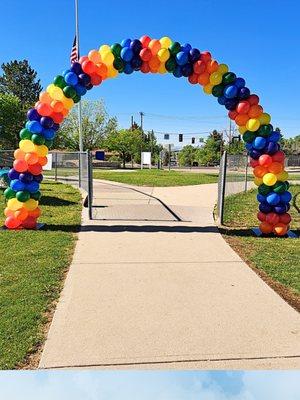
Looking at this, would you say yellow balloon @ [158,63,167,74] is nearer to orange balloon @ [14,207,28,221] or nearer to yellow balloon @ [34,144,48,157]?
yellow balloon @ [34,144,48,157]

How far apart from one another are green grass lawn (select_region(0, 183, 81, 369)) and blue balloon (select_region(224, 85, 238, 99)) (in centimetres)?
394

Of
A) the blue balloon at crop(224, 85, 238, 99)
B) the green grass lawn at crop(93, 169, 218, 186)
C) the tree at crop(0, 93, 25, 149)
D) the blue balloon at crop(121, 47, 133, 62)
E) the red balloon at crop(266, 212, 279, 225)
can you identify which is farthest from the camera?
the tree at crop(0, 93, 25, 149)

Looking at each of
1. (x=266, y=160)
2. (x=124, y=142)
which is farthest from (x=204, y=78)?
(x=124, y=142)

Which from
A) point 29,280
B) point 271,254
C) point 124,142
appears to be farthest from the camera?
point 124,142

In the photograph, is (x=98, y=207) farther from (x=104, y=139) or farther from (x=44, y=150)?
(x=104, y=139)

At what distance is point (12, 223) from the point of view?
8445 mm

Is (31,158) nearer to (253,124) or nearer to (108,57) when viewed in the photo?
(108,57)

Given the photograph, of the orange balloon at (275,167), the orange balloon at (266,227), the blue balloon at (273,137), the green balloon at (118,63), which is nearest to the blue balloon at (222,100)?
the blue balloon at (273,137)

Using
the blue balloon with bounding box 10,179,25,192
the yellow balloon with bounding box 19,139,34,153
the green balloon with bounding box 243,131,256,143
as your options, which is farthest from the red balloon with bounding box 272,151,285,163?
the blue balloon with bounding box 10,179,25,192

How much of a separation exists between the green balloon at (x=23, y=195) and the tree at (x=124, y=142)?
4746 cm

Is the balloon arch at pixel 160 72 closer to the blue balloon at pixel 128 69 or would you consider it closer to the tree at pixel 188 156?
the blue balloon at pixel 128 69

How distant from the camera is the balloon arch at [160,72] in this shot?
26.2 feet

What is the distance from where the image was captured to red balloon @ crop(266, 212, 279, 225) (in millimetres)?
8325

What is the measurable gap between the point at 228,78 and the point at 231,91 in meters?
0.26
